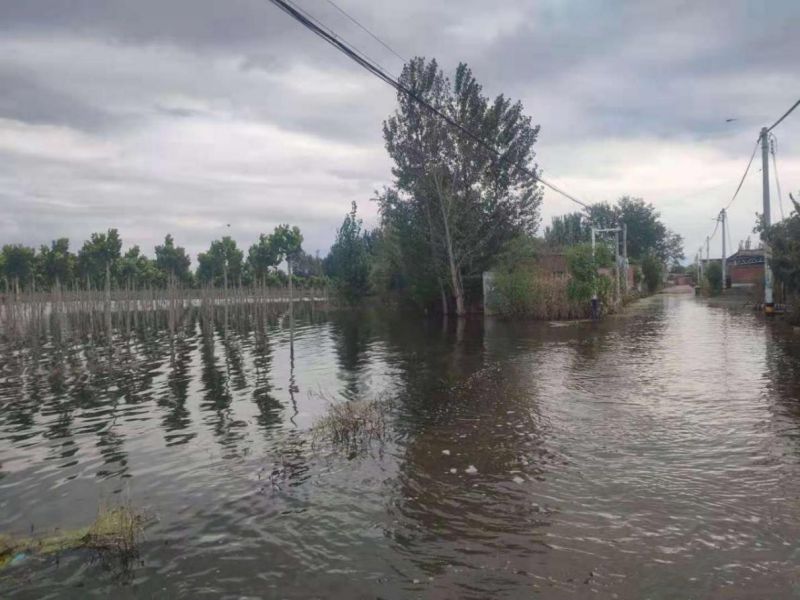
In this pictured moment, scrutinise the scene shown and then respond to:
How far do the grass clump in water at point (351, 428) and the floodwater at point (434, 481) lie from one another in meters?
0.26

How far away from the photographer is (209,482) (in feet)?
21.8

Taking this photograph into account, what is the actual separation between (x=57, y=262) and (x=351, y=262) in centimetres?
2849

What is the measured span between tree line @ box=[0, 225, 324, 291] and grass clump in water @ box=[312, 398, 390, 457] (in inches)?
1862

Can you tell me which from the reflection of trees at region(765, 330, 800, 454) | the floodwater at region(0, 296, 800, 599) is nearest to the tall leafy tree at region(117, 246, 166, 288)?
the floodwater at region(0, 296, 800, 599)

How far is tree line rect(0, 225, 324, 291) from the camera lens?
54625 millimetres

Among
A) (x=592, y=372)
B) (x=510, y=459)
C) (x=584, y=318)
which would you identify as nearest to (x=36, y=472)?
(x=510, y=459)

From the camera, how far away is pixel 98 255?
58.3 m

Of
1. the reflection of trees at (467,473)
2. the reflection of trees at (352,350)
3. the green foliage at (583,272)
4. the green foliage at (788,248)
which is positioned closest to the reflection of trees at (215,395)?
the reflection of trees at (352,350)

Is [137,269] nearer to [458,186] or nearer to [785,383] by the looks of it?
[458,186]

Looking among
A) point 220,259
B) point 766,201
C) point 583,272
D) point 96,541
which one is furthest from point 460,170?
point 220,259

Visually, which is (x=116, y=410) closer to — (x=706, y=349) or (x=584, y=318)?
(x=706, y=349)

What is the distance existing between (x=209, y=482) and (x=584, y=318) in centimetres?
2343

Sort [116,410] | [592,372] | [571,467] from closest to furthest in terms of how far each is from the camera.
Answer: [571,467] < [116,410] < [592,372]

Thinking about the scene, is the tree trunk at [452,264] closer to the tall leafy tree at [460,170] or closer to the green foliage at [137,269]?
the tall leafy tree at [460,170]
